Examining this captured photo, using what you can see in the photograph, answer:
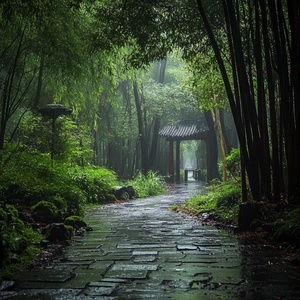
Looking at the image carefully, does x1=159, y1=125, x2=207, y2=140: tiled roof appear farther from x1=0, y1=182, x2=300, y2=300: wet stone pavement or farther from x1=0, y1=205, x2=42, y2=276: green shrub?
x1=0, y1=205, x2=42, y2=276: green shrub

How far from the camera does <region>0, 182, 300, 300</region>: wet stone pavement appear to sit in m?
2.27

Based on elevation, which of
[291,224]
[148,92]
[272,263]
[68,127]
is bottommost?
[272,263]

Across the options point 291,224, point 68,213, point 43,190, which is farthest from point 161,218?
point 291,224

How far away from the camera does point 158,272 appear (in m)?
2.75

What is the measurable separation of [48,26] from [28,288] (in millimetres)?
4831

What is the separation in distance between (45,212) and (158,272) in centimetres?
251

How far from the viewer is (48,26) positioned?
6.03m

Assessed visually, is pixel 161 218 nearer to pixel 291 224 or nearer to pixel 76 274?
pixel 291 224

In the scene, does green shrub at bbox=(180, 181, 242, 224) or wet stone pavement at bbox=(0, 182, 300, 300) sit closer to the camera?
wet stone pavement at bbox=(0, 182, 300, 300)

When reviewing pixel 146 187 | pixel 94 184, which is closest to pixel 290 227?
pixel 94 184

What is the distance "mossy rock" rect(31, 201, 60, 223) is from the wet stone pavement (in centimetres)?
64

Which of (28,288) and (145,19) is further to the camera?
(145,19)

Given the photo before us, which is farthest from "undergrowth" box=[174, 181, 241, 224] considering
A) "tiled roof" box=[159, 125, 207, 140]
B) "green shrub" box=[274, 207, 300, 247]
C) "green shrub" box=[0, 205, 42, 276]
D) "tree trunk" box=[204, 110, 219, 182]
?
"tiled roof" box=[159, 125, 207, 140]

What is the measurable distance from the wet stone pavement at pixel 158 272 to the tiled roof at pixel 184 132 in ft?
47.3
